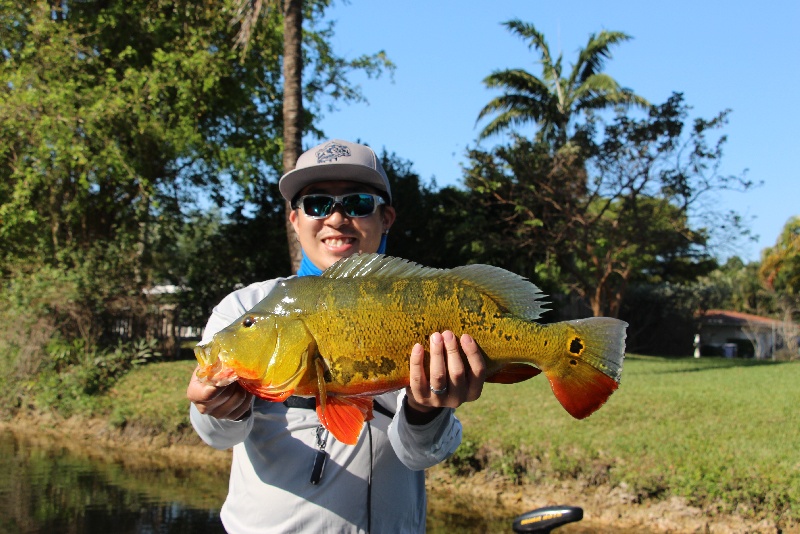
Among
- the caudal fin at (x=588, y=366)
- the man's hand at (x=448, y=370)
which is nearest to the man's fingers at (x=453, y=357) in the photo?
the man's hand at (x=448, y=370)

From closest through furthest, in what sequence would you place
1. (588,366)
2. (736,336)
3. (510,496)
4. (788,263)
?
(588,366) → (510,496) → (788,263) → (736,336)

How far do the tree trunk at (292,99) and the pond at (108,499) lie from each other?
3296 millimetres

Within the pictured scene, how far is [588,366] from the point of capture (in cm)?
200

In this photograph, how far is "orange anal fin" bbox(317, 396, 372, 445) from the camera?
2.05 metres

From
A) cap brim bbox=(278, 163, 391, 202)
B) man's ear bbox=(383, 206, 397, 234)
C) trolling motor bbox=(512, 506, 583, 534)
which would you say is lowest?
trolling motor bbox=(512, 506, 583, 534)

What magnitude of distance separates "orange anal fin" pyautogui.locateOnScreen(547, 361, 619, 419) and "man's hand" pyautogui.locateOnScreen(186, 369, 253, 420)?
91 cm

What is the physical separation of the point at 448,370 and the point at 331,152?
3.49 feet

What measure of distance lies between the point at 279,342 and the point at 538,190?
63.3ft

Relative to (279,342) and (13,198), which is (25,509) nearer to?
(279,342)

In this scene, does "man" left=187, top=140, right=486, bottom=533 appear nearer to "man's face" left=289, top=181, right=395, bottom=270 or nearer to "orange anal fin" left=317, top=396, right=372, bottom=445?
"man's face" left=289, top=181, right=395, bottom=270

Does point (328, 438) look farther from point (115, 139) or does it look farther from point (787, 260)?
point (787, 260)

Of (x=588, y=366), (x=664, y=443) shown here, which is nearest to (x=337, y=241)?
(x=588, y=366)

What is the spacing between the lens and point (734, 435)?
8859 millimetres

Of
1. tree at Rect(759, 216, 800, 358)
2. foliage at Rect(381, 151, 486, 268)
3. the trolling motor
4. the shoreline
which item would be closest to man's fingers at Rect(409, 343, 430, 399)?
the trolling motor
